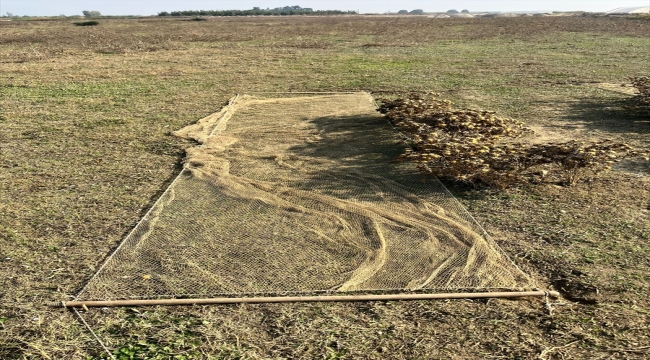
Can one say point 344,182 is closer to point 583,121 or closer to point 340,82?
point 583,121

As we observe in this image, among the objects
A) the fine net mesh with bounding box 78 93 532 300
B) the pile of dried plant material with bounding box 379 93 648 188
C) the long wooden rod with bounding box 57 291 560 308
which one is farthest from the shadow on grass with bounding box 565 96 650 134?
the long wooden rod with bounding box 57 291 560 308

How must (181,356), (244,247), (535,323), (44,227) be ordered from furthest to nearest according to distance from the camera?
(44,227) < (244,247) < (535,323) < (181,356)

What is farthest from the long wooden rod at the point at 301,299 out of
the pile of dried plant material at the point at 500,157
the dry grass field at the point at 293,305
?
the pile of dried plant material at the point at 500,157

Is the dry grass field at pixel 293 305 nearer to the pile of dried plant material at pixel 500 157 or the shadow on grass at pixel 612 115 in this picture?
the shadow on grass at pixel 612 115

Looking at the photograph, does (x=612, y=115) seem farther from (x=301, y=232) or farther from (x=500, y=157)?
(x=301, y=232)

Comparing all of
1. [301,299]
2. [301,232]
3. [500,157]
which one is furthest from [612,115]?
[301,299]

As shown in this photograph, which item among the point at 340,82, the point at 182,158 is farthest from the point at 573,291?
the point at 340,82

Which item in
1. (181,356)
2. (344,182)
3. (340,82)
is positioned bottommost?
(181,356)

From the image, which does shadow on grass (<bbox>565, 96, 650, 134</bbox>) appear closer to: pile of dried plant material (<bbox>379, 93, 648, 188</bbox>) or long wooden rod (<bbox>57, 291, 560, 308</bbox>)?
pile of dried plant material (<bbox>379, 93, 648, 188</bbox>)

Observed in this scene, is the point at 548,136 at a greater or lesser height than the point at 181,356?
greater
